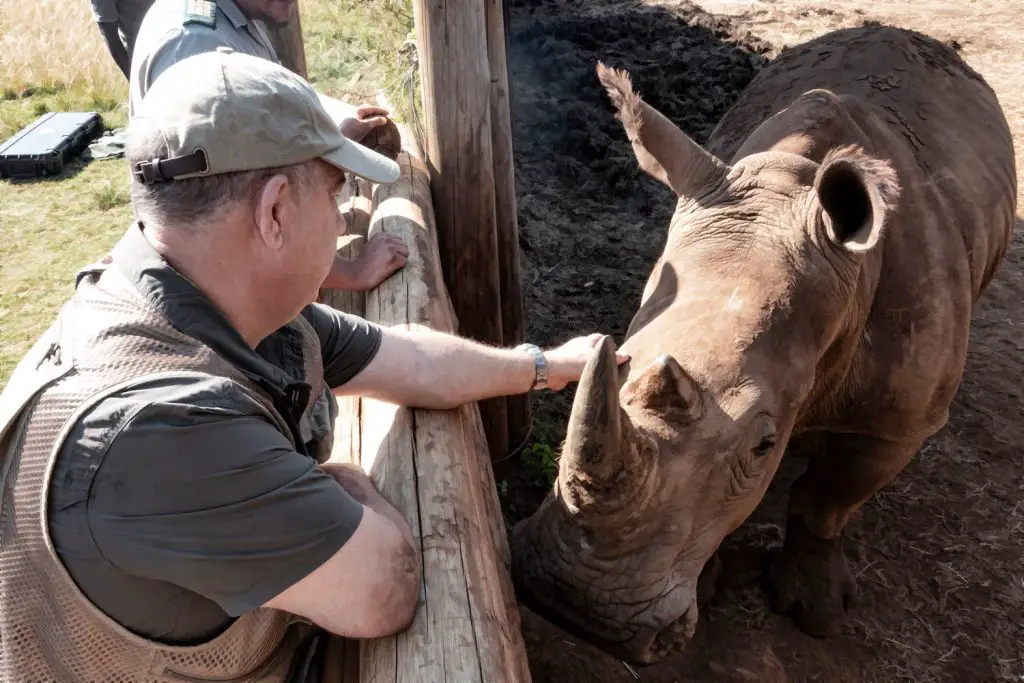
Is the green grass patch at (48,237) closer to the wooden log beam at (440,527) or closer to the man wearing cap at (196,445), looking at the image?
the wooden log beam at (440,527)

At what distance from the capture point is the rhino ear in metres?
2.79

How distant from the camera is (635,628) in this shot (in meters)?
2.55

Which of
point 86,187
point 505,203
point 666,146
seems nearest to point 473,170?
point 505,203

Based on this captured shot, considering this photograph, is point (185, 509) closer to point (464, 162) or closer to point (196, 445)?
point (196, 445)

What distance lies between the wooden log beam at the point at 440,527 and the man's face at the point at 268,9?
1543mm

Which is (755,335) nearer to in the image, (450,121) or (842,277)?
(842,277)

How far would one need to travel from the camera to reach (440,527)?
2273 millimetres

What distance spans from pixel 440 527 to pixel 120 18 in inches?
151

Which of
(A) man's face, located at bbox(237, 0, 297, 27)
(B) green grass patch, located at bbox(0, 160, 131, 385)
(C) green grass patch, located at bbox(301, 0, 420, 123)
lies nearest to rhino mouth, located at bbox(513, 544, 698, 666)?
(A) man's face, located at bbox(237, 0, 297, 27)

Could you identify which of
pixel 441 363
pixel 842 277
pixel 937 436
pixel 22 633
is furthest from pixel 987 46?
pixel 22 633

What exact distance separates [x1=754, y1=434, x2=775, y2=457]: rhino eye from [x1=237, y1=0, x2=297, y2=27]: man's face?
3022 mm

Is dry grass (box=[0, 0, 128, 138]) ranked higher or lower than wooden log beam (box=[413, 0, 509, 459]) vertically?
lower

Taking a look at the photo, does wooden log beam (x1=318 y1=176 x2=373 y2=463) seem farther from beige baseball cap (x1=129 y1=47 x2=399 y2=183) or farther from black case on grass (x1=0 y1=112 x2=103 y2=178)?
black case on grass (x1=0 y1=112 x2=103 y2=178)

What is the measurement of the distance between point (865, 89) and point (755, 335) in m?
2.49
